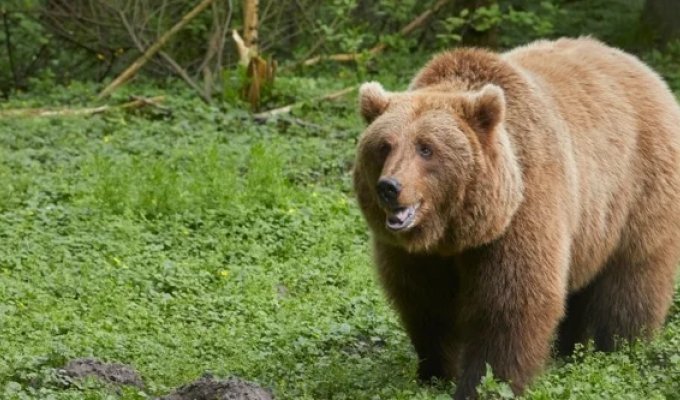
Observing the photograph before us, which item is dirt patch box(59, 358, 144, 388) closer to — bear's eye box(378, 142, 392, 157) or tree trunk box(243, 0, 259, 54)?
bear's eye box(378, 142, 392, 157)

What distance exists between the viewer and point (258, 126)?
13461 millimetres

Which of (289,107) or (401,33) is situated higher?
(401,33)

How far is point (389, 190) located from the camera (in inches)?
234

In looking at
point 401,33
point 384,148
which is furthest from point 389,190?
point 401,33

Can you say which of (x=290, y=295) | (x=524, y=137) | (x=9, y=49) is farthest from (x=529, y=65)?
(x=9, y=49)

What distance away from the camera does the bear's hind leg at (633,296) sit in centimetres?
757

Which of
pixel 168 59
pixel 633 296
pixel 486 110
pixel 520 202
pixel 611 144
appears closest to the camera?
pixel 486 110

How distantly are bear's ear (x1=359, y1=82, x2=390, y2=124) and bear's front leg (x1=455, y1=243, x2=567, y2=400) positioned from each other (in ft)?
2.83

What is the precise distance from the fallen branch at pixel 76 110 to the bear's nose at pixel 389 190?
8.42 meters

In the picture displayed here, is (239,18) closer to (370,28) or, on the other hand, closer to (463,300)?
(370,28)

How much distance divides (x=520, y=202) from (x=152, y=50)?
9.83m

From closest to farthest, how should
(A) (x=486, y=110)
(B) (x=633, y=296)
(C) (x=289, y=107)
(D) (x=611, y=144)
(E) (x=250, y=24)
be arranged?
(A) (x=486, y=110) < (D) (x=611, y=144) < (B) (x=633, y=296) < (C) (x=289, y=107) < (E) (x=250, y=24)

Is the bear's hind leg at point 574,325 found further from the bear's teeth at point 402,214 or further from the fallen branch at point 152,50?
the fallen branch at point 152,50

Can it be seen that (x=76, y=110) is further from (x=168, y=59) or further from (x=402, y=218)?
(x=402, y=218)
